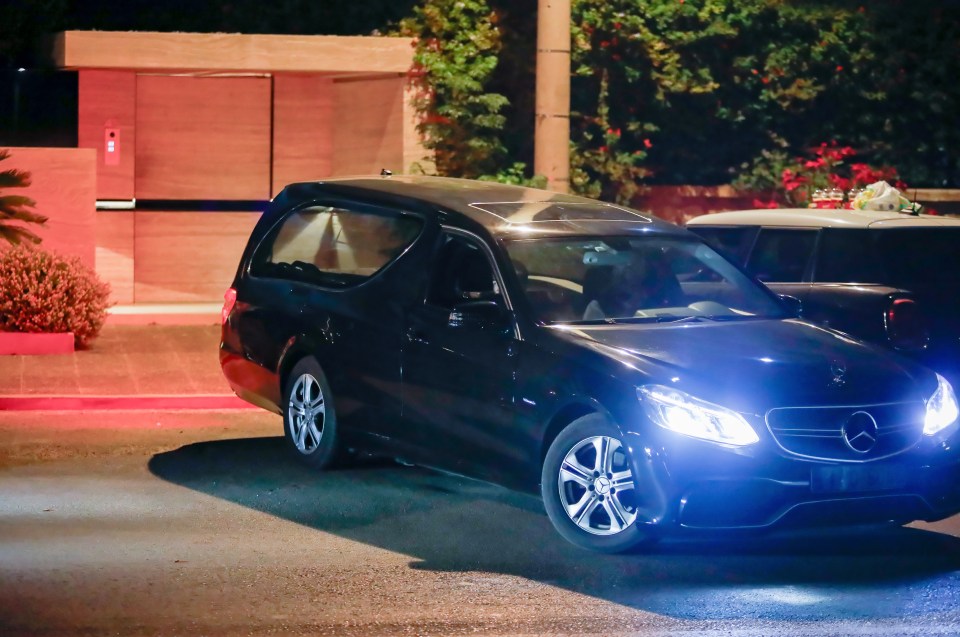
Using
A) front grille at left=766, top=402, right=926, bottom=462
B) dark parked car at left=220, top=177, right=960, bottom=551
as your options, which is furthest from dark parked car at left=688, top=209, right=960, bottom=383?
front grille at left=766, top=402, right=926, bottom=462

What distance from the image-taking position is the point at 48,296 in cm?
1478

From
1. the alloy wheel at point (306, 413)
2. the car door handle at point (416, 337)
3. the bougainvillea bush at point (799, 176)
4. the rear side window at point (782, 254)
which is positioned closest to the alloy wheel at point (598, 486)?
the car door handle at point (416, 337)

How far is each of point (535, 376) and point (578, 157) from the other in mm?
11306

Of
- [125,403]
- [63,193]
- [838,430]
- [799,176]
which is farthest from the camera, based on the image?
[799,176]

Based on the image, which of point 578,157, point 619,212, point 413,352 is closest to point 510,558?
point 413,352

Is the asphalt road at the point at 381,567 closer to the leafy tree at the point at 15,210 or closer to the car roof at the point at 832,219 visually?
the car roof at the point at 832,219

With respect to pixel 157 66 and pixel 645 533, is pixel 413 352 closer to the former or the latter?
pixel 645 533

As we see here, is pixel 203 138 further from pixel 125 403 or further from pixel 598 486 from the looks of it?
pixel 598 486

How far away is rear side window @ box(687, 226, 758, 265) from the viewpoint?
40.8ft

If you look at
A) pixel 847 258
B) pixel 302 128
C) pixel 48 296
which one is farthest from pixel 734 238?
Answer: pixel 302 128

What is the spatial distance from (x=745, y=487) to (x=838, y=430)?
577 mm

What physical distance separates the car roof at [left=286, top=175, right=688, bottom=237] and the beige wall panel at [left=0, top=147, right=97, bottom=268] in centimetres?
696

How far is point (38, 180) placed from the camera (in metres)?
17.1

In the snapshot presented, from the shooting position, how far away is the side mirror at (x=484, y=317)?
886 centimetres
